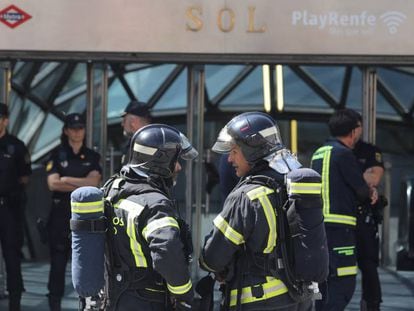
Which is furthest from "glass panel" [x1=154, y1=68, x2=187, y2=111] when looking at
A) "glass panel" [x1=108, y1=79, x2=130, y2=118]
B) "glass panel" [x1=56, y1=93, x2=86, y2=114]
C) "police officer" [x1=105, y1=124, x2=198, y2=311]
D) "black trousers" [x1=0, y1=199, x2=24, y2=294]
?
"police officer" [x1=105, y1=124, x2=198, y2=311]

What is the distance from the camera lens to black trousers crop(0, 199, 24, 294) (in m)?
6.34

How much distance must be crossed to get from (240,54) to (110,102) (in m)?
1.74

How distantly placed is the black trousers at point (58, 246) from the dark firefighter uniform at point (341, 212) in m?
2.21

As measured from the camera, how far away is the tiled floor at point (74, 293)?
6.82 meters

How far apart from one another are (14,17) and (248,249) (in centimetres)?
434

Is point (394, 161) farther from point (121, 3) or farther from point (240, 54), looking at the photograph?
point (121, 3)

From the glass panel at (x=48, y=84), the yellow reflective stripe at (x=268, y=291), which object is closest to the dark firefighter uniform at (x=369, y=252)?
the yellow reflective stripe at (x=268, y=291)

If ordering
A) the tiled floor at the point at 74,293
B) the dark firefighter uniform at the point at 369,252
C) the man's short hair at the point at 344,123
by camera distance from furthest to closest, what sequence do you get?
the tiled floor at the point at 74,293, the dark firefighter uniform at the point at 369,252, the man's short hair at the point at 344,123

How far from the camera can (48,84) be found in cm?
847

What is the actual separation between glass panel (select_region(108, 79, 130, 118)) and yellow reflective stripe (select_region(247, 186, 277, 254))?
471cm

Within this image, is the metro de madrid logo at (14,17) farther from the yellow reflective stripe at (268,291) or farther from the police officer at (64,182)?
the yellow reflective stripe at (268,291)

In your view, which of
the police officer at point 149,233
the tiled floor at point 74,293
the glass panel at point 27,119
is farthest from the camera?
the glass panel at point 27,119

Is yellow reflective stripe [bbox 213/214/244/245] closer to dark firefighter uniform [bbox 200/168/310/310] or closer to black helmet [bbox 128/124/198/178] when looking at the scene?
dark firefighter uniform [bbox 200/168/310/310]

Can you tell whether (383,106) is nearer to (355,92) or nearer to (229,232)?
(355,92)
